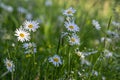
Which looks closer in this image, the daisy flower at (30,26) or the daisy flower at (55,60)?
the daisy flower at (30,26)

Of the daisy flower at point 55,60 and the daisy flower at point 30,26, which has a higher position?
the daisy flower at point 30,26

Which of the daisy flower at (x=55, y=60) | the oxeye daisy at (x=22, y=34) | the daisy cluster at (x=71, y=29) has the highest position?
the daisy cluster at (x=71, y=29)

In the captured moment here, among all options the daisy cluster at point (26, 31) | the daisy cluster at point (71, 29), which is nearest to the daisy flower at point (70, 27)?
the daisy cluster at point (71, 29)

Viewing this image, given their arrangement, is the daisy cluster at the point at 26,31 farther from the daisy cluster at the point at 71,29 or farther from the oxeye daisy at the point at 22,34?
the daisy cluster at the point at 71,29

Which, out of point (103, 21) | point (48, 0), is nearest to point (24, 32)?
point (103, 21)

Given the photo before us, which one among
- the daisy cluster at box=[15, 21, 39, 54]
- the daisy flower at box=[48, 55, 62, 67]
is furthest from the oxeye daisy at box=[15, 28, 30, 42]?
the daisy flower at box=[48, 55, 62, 67]

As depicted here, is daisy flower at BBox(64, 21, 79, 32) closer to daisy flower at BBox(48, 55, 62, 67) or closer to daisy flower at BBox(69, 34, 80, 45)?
daisy flower at BBox(69, 34, 80, 45)

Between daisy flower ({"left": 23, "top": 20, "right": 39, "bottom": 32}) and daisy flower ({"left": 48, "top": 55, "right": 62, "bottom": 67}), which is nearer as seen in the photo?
daisy flower ({"left": 23, "top": 20, "right": 39, "bottom": 32})

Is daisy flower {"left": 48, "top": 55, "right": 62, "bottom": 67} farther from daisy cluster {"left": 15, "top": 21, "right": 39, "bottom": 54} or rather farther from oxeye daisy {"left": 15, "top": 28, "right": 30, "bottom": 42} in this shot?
oxeye daisy {"left": 15, "top": 28, "right": 30, "bottom": 42}

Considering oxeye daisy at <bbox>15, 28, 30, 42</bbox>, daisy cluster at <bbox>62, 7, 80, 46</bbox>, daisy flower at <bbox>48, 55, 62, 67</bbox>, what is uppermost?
daisy cluster at <bbox>62, 7, 80, 46</bbox>

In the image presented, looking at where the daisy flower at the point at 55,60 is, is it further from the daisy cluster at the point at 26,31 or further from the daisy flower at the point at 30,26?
the daisy flower at the point at 30,26

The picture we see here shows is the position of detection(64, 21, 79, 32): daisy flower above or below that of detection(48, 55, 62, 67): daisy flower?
above

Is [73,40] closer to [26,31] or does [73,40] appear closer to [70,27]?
[70,27]
